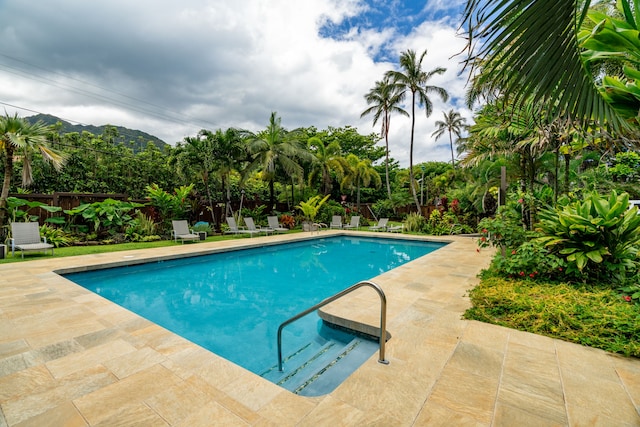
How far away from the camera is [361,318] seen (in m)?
3.94

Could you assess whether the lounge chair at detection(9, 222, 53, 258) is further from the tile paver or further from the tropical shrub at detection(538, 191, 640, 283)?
the tropical shrub at detection(538, 191, 640, 283)

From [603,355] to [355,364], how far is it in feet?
7.94

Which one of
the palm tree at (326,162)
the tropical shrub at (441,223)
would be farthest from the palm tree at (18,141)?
the tropical shrub at (441,223)

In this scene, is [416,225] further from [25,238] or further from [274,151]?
[25,238]

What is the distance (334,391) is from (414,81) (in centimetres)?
1892

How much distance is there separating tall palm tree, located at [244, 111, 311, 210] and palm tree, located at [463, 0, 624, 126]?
47.5 feet

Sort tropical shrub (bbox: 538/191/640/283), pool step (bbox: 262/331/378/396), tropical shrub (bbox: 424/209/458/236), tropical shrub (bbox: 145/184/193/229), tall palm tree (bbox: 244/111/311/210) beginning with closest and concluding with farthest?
pool step (bbox: 262/331/378/396), tropical shrub (bbox: 538/191/640/283), tropical shrub (bbox: 145/184/193/229), tropical shrub (bbox: 424/209/458/236), tall palm tree (bbox: 244/111/311/210)

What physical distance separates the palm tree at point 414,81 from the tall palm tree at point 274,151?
23.7 feet

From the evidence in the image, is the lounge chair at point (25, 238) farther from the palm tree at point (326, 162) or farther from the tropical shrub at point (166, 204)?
the palm tree at point (326, 162)

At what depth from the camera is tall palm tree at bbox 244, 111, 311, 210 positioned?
614 inches

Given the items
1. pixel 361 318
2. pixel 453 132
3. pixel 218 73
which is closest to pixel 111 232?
pixel 218 73

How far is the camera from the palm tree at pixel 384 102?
61.5 ft

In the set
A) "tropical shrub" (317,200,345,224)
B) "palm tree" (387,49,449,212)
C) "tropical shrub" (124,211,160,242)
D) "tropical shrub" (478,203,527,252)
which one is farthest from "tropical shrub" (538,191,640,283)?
"tropical shrub" (317,200,345,224)

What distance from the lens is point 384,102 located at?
63.3 ft
